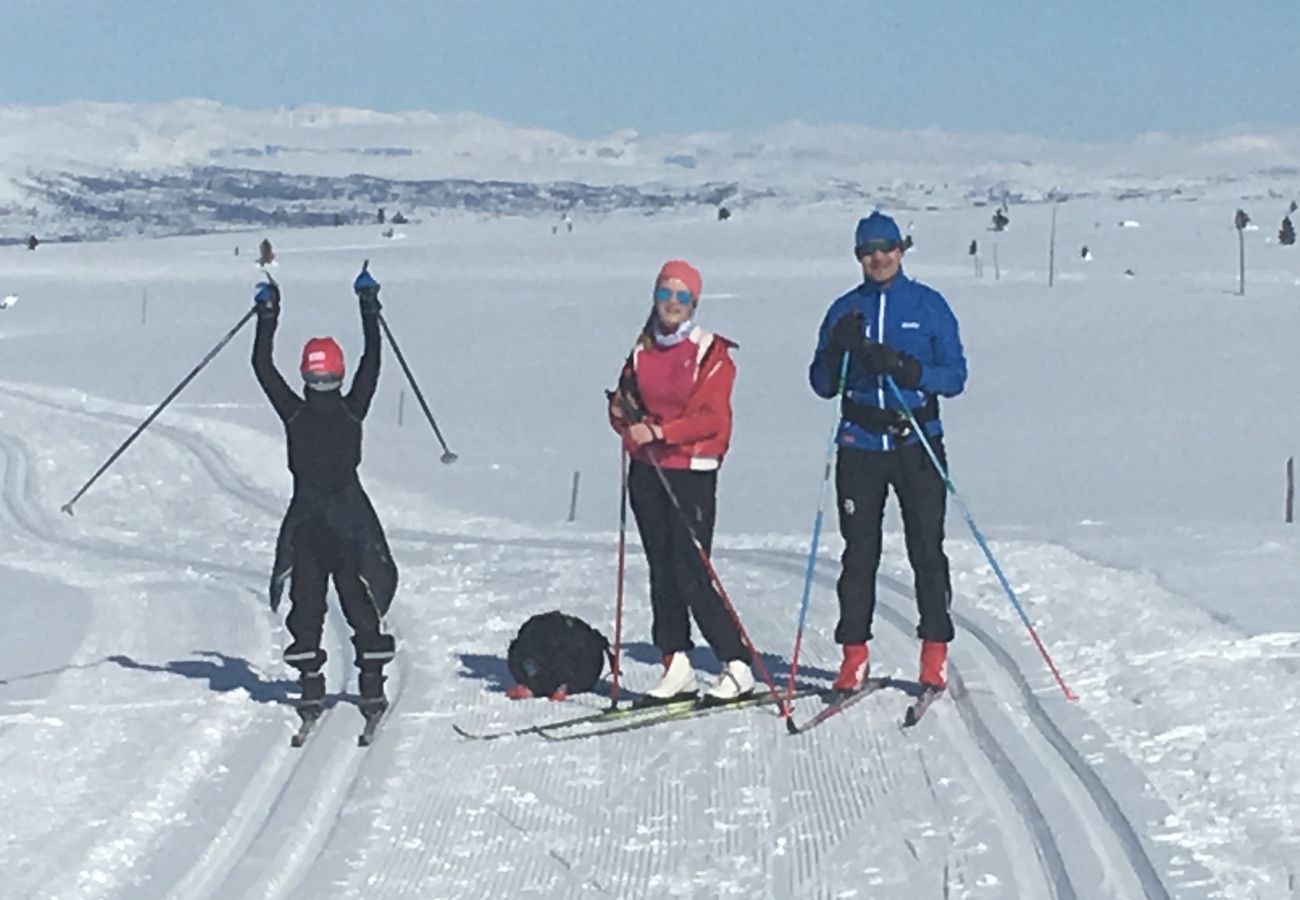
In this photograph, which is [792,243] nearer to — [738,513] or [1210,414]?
[1210,414]

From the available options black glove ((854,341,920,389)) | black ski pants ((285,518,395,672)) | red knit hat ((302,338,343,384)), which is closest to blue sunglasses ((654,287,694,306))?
black glove ((854,341,920,389))

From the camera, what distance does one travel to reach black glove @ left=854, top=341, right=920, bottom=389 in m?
6.77

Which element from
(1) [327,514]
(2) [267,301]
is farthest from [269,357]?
(1) [327,514]

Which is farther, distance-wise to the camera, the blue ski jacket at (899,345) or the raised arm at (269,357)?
the raised arm at (269,357)

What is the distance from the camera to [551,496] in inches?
731

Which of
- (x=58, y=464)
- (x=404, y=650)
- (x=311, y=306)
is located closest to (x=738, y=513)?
(x=58, y=464)

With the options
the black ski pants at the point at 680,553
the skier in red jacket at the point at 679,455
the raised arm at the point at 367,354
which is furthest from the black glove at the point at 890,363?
the raised arm at the point at 367,354

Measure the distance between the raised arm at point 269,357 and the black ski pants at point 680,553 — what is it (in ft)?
4.07

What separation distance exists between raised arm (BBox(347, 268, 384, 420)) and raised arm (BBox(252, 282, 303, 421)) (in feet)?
0.68

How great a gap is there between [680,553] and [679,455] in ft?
1.28

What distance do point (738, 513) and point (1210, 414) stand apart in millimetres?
12882

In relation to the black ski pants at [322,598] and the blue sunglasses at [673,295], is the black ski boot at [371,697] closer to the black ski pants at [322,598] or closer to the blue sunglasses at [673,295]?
the black ski pants at [322,598]

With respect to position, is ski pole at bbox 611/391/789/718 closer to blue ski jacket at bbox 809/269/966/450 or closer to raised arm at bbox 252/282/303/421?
blue ski jacket at bbox 809/269/966/450

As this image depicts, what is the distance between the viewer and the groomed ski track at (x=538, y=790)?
17.9 feet
